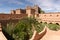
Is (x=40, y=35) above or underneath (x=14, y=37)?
above

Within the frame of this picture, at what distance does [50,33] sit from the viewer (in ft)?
21.6

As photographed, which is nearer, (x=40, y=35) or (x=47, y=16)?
(x=40, y=35)

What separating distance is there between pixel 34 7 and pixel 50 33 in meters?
38.8

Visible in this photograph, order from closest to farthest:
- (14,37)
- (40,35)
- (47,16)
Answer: (40,35) < (14,37) < (47,16)

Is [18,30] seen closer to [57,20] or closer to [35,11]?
[57,20]

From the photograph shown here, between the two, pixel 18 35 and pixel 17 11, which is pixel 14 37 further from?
pixel 17 11

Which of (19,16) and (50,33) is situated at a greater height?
(50,33)

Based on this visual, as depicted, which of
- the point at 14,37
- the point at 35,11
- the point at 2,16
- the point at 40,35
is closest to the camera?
the point at 40,35

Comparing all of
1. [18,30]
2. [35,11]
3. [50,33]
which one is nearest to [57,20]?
[35,11]

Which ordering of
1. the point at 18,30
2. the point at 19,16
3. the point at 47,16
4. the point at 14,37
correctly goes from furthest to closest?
1. the point at 47,16
2. the point at 19,16
3. the point at 18,30
4. the point at 14,37

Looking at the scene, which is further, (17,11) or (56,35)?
(17,11)

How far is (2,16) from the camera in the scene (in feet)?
118

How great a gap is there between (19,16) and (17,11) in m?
3.70

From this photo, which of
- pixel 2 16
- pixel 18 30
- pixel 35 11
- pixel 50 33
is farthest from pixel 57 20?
pixel 50 33
